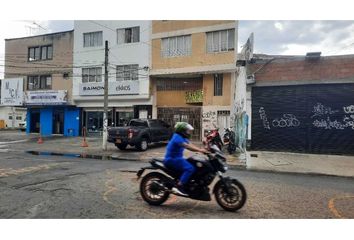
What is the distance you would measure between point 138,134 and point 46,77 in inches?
681

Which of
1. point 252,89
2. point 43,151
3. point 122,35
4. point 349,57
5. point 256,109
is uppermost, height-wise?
point 122,35

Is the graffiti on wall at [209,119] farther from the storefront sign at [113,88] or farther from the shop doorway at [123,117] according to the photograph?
the shop doorway at [123,117]

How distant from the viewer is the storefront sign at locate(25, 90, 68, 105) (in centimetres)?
2802

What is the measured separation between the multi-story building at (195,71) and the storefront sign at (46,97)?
8903mm

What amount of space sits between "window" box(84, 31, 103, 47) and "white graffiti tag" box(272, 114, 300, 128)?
17.1 meters

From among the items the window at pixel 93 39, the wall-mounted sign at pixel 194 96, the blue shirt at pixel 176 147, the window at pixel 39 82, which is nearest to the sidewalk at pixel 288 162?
the blue shirt at pixel 176 147

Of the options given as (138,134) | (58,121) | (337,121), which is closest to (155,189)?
(138,134)

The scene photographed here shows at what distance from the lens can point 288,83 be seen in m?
15.5

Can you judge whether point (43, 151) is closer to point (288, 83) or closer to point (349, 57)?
point (288, 83)

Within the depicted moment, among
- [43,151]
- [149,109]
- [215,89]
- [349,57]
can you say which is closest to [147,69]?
[149,109]

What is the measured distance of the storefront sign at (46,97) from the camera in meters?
28.0

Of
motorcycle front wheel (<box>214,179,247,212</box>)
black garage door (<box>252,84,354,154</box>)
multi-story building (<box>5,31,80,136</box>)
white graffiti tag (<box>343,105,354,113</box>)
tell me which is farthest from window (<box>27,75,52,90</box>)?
→ motorcycle front wheel (<box>214,179,247,212</box>)

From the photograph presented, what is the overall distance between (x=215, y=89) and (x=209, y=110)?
156 centimetres

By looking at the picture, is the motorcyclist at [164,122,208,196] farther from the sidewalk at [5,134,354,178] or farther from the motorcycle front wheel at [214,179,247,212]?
the sidewalk at [5,134,354,178]
